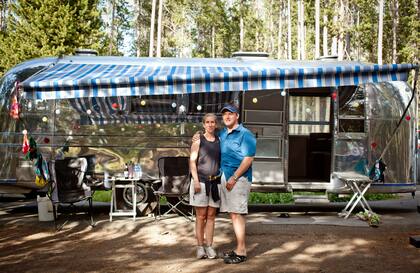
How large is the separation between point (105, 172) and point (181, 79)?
2.86m

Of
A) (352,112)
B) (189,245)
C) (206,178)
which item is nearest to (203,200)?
(206,178)

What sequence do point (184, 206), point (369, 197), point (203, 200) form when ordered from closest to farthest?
point (203, 200), point (184, 206), point (369, 197)

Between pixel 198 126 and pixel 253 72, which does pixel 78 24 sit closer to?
pixel 198 126

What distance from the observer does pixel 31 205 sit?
9523 mm

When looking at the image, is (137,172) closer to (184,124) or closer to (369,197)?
(184,124)

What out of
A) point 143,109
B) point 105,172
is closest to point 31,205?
point 105,172

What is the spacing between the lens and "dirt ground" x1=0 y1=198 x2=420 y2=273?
505 centimetres

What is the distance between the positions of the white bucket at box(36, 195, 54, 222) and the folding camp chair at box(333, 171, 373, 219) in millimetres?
4811

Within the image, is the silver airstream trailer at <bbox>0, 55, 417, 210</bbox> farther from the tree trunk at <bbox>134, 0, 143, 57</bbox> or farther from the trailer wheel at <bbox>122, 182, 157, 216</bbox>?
the tree trunk at <bbox>134, 0, 143, 57</bbox>

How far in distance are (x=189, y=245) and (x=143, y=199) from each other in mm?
2441

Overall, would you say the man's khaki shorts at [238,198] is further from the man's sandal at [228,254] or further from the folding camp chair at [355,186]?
the folding camp chair at [355,186]

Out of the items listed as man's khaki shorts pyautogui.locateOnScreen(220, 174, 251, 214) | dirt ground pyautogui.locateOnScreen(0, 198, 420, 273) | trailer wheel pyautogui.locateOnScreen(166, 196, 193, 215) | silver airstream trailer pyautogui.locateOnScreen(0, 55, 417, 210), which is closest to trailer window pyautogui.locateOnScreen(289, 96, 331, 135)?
silver airstream trailer pyautogui.locateOnScreen(0, 55, 417, 210)

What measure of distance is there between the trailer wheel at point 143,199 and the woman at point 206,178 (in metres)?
3.09

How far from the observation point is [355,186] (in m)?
7.70
